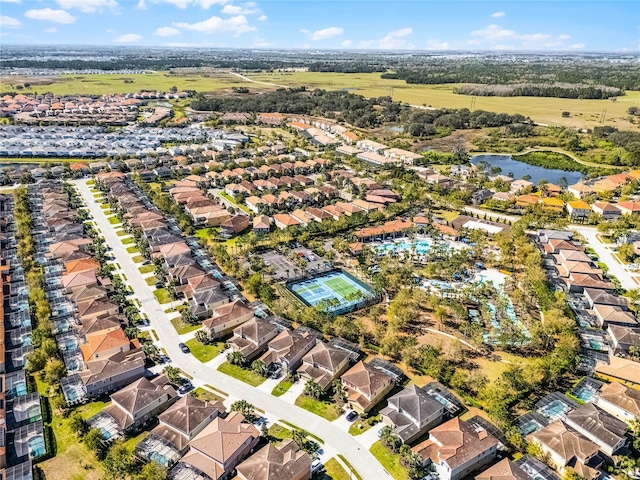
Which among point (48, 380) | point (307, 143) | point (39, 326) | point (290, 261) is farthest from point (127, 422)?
point (307, 143)

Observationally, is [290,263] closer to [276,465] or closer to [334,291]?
[334,291]

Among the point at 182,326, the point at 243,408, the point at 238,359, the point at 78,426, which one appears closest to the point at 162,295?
the point at 182,326

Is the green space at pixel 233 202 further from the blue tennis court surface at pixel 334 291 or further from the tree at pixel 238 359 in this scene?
the tree at pixel 238 359

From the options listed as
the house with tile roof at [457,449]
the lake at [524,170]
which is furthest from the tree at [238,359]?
the lake at [524,170]

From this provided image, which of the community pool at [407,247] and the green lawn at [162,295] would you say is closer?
the green lawn at [162,295]

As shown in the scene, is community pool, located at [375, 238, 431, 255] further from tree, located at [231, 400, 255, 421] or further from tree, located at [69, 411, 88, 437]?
tree, located at [69, 411, 88, 437]
